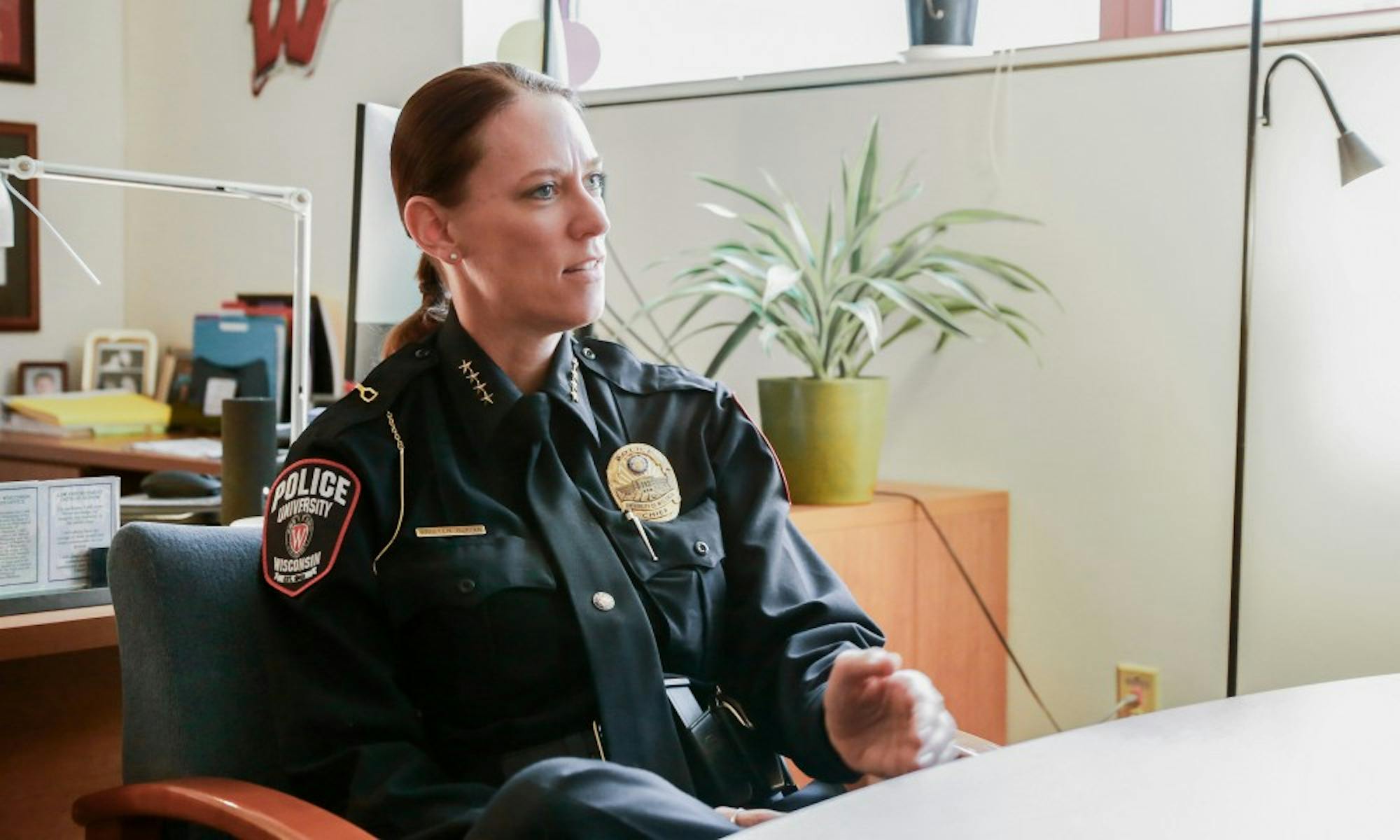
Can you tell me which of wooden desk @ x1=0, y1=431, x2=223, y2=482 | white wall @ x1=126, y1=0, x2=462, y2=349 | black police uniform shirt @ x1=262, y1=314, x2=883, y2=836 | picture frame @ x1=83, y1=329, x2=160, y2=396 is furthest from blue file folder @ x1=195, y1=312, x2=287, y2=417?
black police uniform shirt @ x1=262, y1=314, x2=883, y2=836

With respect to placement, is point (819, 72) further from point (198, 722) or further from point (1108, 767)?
point (1108, 767)

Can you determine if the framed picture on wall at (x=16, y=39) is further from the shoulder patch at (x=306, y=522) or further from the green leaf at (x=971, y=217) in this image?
the shoulder patch at (x=306, y=522)

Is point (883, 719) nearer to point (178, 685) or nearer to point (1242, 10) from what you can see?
point (178, 685)

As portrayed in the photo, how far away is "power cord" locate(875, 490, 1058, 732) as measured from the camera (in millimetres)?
2684

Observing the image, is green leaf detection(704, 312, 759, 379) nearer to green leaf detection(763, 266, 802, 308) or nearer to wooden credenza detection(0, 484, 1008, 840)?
green leaf detection(763, 266, 802, 308)

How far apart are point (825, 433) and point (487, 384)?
1.06 m

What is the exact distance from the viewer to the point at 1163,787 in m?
0.92

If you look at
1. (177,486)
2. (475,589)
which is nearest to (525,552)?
(475,589)

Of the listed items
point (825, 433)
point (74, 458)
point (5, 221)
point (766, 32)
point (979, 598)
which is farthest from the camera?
point (766, 32)

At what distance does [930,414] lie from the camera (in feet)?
9.62

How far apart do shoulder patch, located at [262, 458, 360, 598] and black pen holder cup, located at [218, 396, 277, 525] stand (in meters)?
0.57

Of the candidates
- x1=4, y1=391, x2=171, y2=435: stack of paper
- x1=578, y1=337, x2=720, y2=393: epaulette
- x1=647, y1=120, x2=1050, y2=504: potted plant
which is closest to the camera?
x1=578, y1=337, x2=720, y2=393: epaulette

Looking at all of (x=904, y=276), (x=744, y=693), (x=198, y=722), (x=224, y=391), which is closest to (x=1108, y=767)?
(x=744, y=693)

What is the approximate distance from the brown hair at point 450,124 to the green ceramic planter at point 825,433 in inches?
37.7
